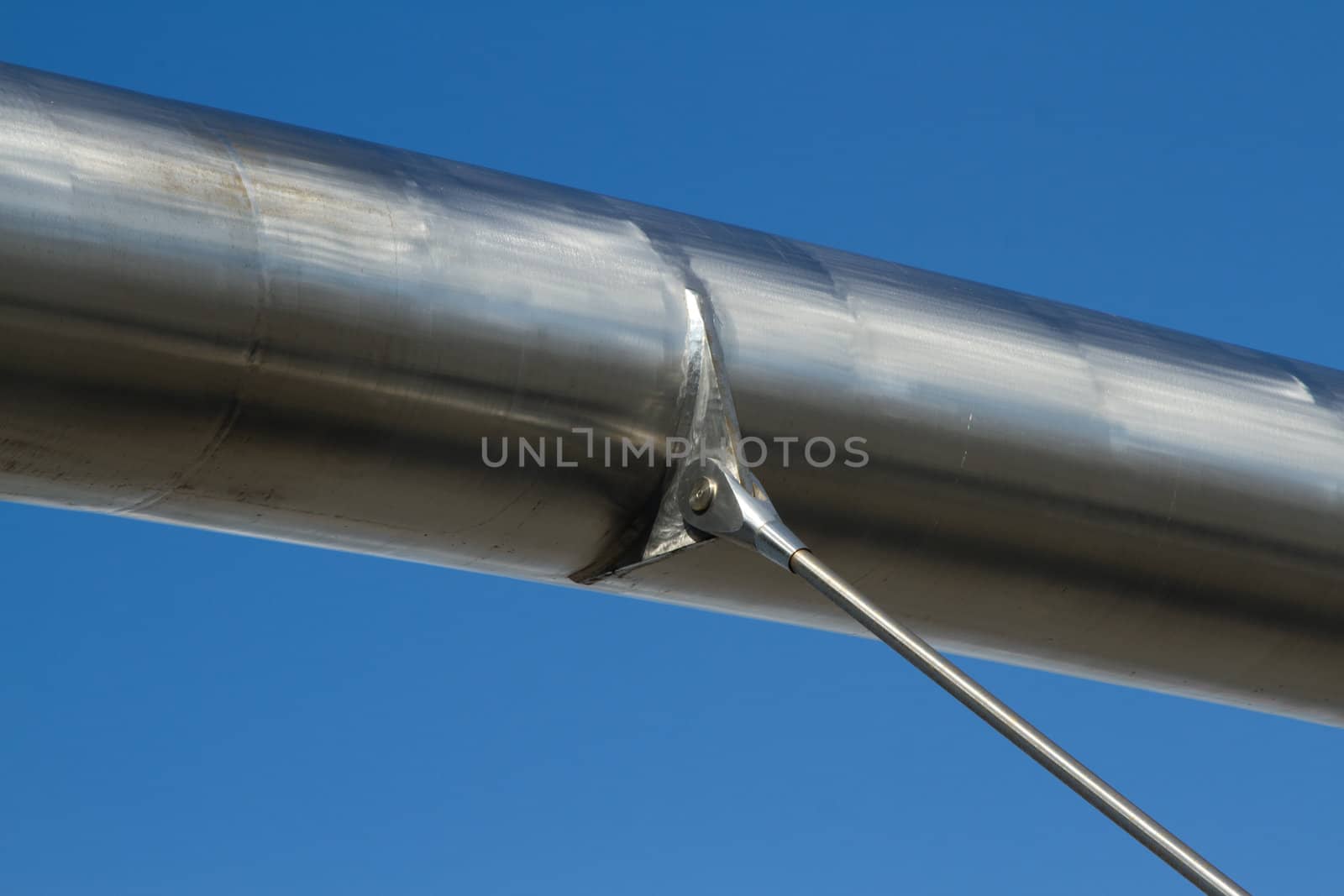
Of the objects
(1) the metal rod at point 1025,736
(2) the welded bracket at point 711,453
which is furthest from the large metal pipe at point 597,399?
(1) the metal rod at point 1025,736

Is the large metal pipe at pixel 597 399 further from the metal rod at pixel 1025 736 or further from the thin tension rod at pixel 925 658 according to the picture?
the metal rod at pixel 1025 736

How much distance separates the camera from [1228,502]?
1950 mm

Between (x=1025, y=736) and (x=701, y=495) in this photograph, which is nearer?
(x=1025, y=736)

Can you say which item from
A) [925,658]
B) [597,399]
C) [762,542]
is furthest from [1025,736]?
[597,399]

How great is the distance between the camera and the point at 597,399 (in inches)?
66.7

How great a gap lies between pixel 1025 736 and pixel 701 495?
364mm

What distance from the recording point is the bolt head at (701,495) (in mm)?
1727

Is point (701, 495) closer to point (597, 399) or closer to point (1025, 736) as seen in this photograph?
point (597, 399)

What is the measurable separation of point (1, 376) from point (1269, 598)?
4.19 ft

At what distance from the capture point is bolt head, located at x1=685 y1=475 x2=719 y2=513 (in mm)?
1727

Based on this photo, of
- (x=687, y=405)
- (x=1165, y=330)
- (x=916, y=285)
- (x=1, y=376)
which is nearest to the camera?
(x=1, y=376)

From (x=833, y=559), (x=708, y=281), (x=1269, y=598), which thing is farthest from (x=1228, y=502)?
(x=708, y=281)

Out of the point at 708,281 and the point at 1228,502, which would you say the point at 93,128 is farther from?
the point at 1228,502

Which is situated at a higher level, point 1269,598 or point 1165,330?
point 1165,330
